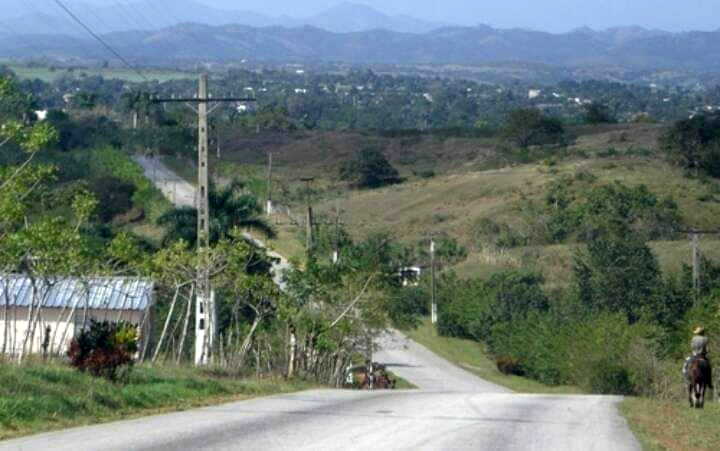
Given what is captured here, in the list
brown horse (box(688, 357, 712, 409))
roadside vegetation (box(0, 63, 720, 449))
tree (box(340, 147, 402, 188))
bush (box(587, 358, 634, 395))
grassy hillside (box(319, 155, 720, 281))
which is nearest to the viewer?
brown horse (box(688, 357, 712, 409))

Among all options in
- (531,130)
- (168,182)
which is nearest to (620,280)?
(168,182)

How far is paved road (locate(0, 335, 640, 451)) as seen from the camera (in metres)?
15.5

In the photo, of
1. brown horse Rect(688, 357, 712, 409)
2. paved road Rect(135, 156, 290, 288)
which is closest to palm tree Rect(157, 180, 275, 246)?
brown horse Rect(688, 357, 712, 409)

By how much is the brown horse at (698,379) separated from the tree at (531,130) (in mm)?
102722

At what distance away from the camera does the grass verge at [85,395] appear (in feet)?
54.9

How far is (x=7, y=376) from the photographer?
1822cm

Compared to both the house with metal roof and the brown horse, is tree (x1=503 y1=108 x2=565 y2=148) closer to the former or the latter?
the house with metal roof

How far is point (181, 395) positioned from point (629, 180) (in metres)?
74.9

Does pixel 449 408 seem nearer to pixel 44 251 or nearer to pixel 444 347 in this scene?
pixel 44 251

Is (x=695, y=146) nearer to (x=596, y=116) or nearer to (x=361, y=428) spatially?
(x=596, y=116)

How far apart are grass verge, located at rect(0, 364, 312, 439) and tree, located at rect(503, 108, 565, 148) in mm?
104262

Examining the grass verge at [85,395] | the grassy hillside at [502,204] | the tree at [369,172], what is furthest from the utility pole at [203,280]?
the tree at [369,172]

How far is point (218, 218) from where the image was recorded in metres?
45.7

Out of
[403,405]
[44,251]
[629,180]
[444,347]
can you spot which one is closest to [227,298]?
[44,251]
